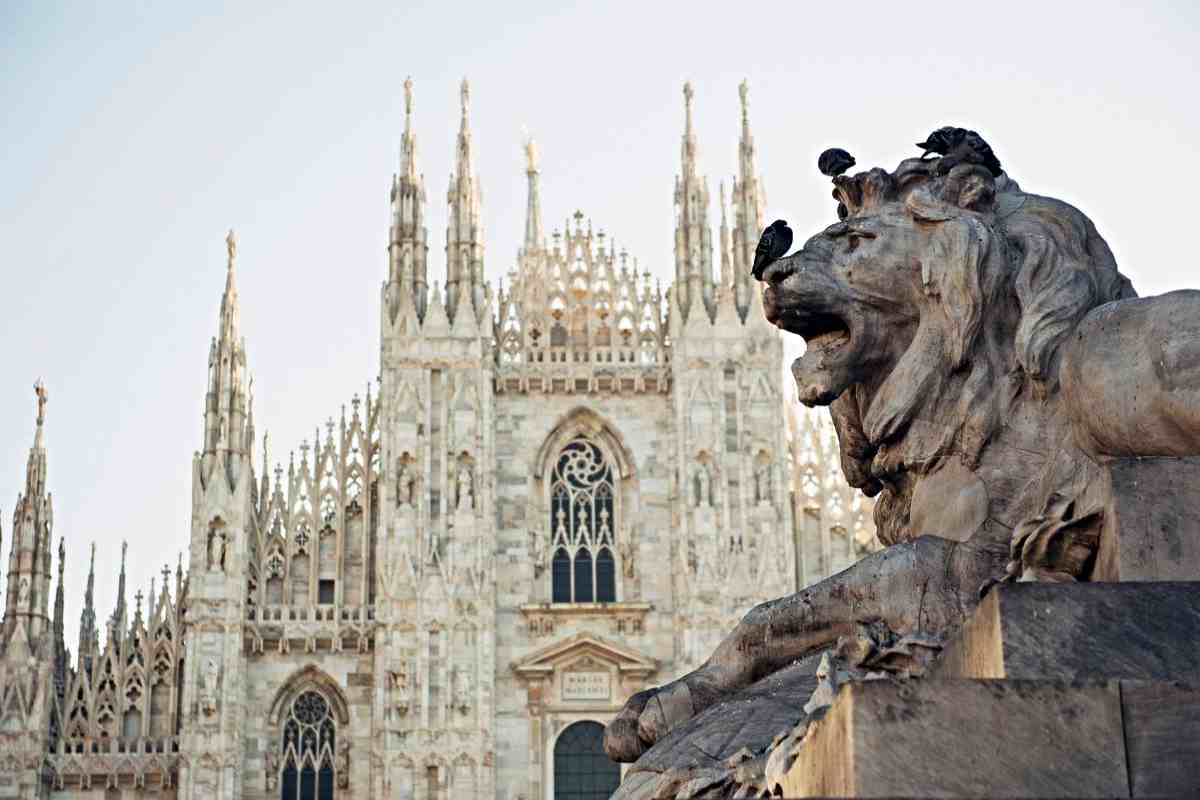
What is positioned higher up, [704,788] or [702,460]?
[702,460]

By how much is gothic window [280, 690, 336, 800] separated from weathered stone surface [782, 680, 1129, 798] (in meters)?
24.9

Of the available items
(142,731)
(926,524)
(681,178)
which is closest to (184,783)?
(142,731)

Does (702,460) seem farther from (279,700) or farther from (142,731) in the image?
(142,731)

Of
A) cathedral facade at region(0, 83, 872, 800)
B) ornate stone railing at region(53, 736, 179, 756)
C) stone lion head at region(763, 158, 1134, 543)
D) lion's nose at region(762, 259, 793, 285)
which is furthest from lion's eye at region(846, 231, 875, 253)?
ornate stone railing at region(53, 736, 179, 756)

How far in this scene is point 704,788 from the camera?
12.6 feet

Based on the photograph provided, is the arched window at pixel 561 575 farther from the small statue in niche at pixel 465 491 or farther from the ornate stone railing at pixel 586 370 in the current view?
the ornate stone railing at pixel 586 370

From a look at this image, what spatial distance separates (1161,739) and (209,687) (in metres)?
24.8

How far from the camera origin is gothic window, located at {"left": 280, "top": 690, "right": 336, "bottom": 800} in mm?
27359

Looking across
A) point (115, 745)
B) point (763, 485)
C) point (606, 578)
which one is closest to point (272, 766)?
point (115, 745)

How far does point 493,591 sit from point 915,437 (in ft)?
78.2

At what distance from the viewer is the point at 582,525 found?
2845cm

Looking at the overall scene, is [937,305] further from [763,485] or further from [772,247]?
[763,485]

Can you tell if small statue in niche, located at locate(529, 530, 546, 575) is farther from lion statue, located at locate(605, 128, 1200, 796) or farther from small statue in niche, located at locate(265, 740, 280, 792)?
lion statue, located at locate(605, 128, 1200, 796)

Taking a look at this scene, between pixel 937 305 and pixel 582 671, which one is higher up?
pixel 582 671
